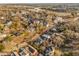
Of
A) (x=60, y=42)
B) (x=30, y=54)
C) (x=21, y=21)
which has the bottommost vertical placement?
(x=30, y=54)

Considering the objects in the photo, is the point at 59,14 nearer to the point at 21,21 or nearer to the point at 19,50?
the point at 21,21

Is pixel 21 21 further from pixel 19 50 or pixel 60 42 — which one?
pixel 60 42

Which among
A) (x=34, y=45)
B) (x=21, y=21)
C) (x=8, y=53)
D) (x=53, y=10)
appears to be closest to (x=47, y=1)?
(x=53, y=10)

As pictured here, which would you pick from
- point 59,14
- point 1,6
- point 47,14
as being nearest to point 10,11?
point 1,6

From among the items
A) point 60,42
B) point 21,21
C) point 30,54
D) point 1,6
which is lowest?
point 30,54

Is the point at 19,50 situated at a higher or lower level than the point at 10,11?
lower

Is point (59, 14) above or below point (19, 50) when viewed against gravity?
above

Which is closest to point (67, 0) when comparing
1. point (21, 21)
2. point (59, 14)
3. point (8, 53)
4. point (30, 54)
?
point (59, 14)
